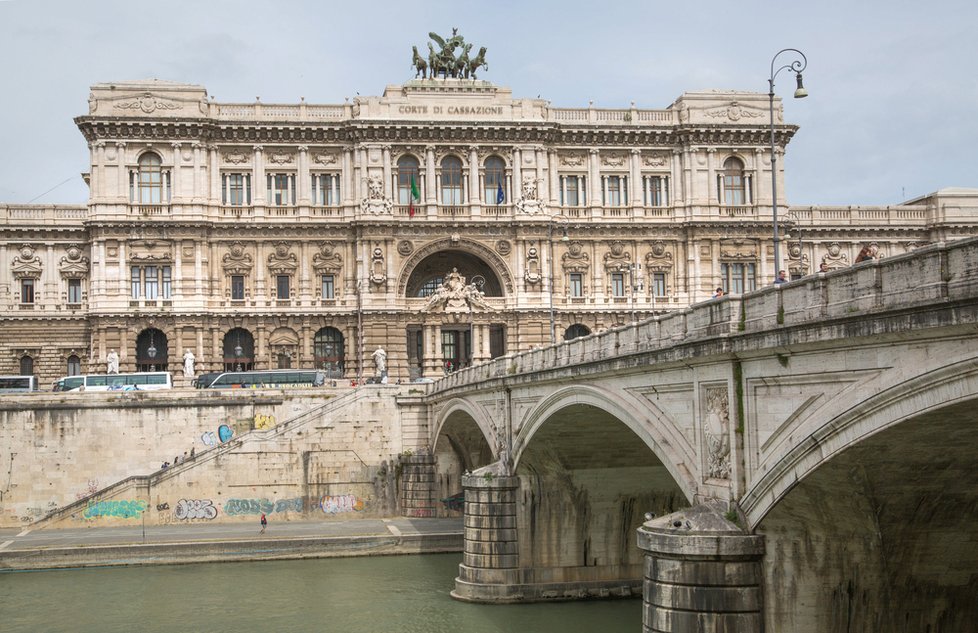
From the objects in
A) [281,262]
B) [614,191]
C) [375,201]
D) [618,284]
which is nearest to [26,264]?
[281,262]

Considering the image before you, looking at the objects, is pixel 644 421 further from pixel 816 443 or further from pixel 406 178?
pixel 406 178

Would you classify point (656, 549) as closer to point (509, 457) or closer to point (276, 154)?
point (509, 457)

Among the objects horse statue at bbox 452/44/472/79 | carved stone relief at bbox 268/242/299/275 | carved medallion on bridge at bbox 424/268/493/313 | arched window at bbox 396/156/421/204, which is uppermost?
horse statue at bbox 452/44/472/79

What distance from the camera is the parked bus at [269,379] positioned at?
7425cm

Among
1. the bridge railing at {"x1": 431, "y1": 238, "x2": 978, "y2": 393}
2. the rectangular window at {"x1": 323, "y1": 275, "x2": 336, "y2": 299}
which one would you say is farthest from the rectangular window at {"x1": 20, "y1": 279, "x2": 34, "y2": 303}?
the bridge railing at {"x1": 431, "y1": 238, "x2": 978, "y2": 393}

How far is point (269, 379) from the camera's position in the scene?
2945 inches

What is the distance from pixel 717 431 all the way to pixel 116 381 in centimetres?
5690

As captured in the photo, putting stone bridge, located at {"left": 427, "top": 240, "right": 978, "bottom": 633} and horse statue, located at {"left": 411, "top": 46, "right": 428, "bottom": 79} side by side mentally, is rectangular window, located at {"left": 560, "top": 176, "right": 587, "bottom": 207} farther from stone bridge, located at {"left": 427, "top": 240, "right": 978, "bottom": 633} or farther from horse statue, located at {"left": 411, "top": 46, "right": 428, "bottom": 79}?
stone bridge, located at {"left": 427, "top": 240, "right": 978, "bottom": 633}

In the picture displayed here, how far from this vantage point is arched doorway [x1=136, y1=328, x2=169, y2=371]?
265 feet

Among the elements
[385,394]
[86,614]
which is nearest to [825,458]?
[86,614]

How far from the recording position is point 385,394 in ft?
220

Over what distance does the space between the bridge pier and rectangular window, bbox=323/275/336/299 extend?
61.3m

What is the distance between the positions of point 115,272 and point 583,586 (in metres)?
50.1

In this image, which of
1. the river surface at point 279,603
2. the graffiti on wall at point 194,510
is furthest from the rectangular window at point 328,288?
the river surface at point 279,603
